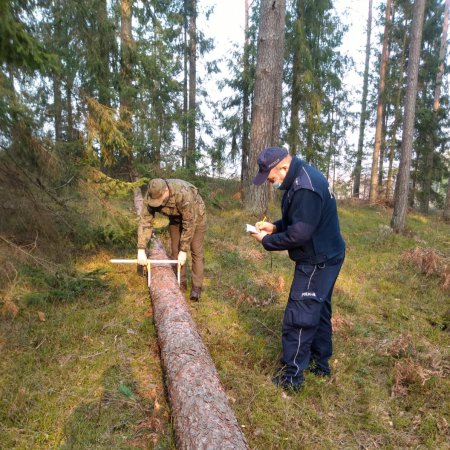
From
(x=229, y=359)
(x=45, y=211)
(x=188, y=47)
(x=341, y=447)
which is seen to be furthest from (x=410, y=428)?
(x=188, y=47)

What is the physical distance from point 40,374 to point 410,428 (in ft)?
11.8

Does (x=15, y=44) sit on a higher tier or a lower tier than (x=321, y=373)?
higher

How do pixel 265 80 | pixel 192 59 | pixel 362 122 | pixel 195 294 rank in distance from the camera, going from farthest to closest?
pixel 362 122 → pixel 192 59 → pixel 265 80 → pixel 195 294

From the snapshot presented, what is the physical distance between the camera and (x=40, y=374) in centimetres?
331

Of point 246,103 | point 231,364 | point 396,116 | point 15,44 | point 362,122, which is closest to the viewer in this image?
point 15,44

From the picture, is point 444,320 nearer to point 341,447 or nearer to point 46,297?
point 341,447

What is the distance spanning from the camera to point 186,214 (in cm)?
466

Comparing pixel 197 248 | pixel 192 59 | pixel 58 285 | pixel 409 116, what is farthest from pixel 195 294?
pixel 192 59

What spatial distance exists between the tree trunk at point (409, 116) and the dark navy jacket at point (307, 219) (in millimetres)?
8072

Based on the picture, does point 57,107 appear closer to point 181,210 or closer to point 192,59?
point 181,210

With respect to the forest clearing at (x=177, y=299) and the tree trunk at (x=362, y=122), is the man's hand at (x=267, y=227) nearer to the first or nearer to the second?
the forest clearing at (x=177, y=299)

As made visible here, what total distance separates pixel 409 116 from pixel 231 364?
29.9 ft

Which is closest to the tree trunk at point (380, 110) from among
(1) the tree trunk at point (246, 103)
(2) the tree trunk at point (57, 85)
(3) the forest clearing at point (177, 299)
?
(1) the tree trunk at point (246, 103)

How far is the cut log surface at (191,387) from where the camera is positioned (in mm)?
2410
